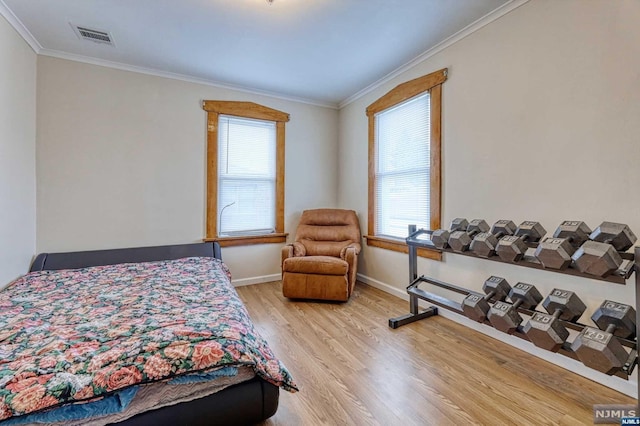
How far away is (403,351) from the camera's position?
214 cm

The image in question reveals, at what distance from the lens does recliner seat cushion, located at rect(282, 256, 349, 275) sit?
3074mm

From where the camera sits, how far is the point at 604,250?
4.46ft

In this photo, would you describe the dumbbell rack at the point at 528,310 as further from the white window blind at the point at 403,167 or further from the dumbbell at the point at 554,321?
the white window blind at the point at 403,167

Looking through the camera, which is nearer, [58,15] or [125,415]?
[125,415]

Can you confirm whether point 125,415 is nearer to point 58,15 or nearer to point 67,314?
point 67,314

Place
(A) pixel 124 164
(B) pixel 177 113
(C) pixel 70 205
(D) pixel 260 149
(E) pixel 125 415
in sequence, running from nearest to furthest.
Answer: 1. (E) pixel 125 415
2. (C) pixel 70 205
3. (A) pixel 124 164
4. (B) pixel 177 113
5. (D) pixel 260 149

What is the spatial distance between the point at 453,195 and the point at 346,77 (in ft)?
6.33

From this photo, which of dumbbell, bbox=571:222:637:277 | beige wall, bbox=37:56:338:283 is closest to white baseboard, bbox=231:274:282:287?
beige wall, bbox=37:56:338:283

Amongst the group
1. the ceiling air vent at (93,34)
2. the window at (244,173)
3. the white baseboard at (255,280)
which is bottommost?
the white baseboard at (255,280)

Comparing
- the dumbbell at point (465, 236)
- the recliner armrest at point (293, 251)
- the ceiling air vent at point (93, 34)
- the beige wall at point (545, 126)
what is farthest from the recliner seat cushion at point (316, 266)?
the ceiling air vent at point (93, 34)

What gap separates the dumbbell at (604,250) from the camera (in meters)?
1.35

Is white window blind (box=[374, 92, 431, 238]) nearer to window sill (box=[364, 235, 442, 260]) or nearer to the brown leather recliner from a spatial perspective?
window sill (box=[364, 235, 442, 260])

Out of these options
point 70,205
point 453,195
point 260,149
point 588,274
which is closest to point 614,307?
point 588,274

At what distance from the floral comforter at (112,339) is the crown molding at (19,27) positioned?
2165 mm
